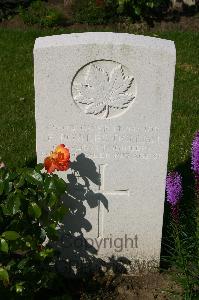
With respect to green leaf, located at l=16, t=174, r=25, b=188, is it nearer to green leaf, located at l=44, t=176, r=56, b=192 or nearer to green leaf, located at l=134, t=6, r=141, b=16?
green leaf, located at l=44, t=176, r=56, b=192

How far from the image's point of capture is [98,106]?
3615mm

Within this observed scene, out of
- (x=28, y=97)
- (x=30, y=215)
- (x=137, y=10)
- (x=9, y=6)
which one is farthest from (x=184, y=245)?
(x=9, y=6)

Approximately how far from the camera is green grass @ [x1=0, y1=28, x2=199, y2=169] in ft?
18.8

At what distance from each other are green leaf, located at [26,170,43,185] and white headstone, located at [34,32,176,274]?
348 millimetres

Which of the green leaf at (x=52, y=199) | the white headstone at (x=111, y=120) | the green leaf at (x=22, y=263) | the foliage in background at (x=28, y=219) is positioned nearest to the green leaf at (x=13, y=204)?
the foliage in background at (x=28, y=219)

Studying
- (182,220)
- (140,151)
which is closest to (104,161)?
(140,151)

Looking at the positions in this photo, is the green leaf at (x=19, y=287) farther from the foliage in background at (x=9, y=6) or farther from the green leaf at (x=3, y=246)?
the foliage in background at (x=9, y=6)

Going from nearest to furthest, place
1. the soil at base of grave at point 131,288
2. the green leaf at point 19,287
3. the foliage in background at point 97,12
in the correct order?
1. the green leaf at point 19,287
2. the soil at base of grave at point 131,288
3. the foliage in background at point 97,12

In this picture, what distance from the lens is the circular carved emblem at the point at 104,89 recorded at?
3.52 m

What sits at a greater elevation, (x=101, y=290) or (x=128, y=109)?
(x=128, y=109)

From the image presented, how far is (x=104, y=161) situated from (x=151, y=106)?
0.48 meters

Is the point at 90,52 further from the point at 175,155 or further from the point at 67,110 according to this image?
the point at 175,155

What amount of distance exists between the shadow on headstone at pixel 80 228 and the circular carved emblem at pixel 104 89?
1.14 feet

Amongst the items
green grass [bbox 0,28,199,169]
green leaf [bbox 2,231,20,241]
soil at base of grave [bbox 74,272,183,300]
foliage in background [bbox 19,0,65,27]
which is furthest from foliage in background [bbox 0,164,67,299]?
foliage in background [bbox 19,0,65,27]
